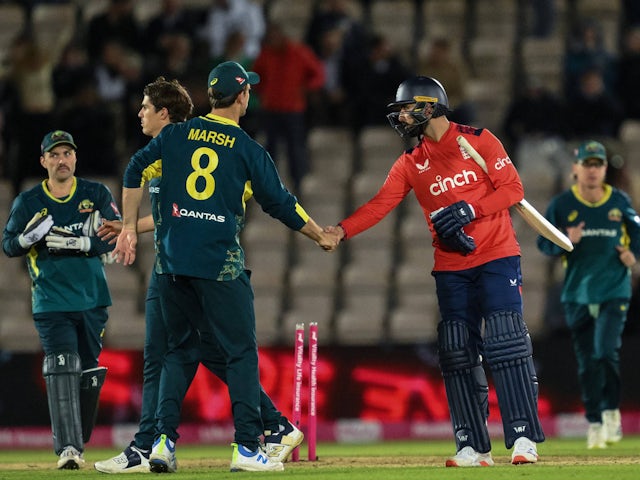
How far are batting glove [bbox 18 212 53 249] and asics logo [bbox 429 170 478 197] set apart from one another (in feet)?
8.81

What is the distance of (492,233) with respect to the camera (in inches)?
380

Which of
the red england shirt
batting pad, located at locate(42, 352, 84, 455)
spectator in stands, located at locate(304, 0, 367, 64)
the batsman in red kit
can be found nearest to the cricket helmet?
the batsman in red kit

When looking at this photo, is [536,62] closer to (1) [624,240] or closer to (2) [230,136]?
(1) [624,240]

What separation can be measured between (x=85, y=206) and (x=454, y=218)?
272 cm

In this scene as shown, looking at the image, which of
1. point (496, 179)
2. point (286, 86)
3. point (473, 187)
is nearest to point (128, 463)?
point (473, 187)

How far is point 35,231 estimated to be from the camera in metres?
10.5

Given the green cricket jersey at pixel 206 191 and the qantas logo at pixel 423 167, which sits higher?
the qantas logo at pixel 423 167

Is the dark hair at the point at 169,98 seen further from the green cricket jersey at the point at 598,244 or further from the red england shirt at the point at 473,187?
the green cricket jersey at the point at 598,244

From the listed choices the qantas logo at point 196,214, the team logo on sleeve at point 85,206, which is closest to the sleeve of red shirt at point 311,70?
the team logo on sleeve at point 85,206

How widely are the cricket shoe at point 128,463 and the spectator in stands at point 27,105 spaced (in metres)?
8.67

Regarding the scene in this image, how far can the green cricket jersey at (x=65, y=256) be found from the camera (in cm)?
1055

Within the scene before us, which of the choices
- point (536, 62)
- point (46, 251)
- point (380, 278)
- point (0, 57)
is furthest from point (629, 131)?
point (46, 251)

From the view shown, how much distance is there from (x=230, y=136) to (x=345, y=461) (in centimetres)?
Answer: 261

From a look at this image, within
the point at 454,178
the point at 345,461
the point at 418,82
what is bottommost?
the point at 345,461
